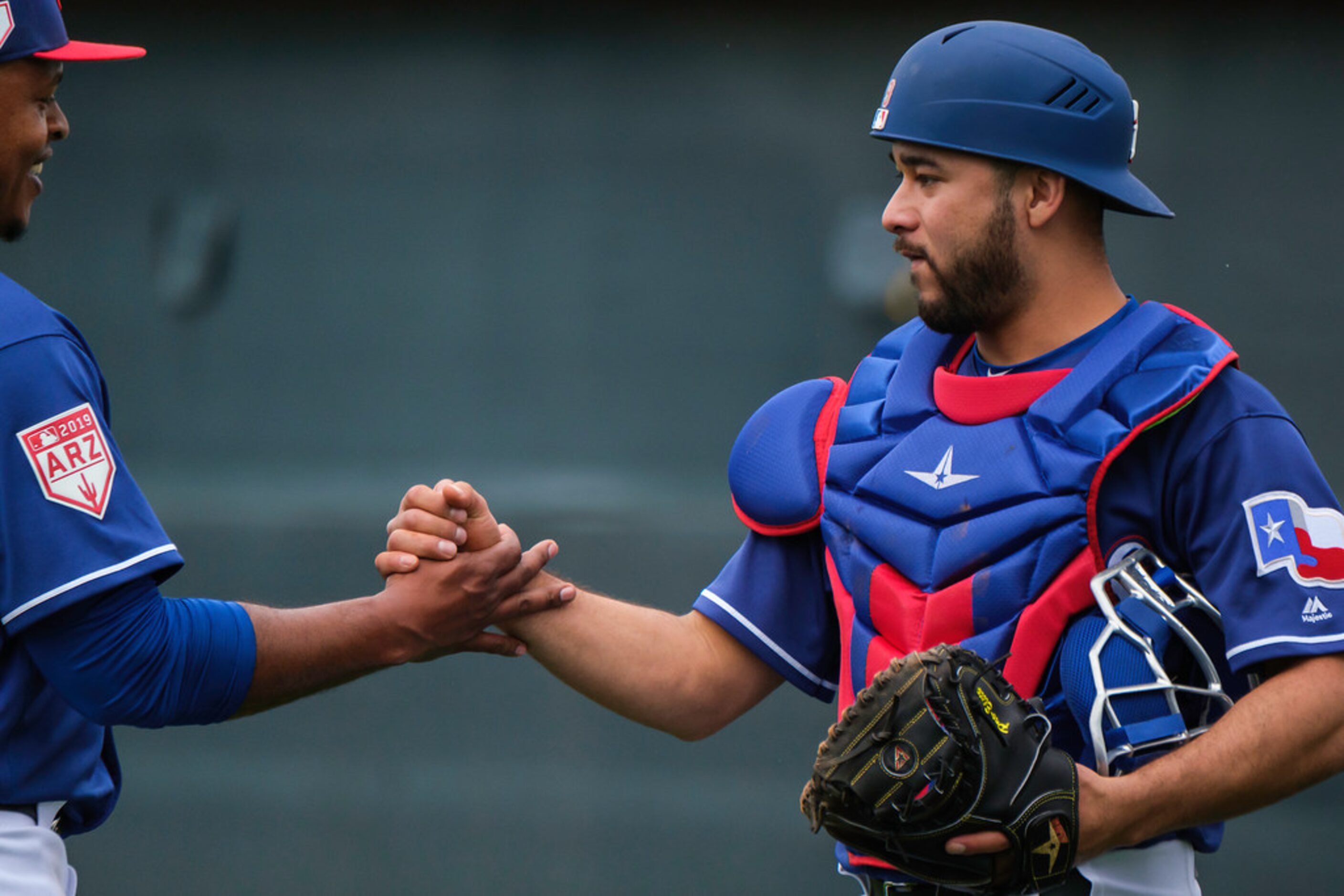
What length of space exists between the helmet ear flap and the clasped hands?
0.97 metres

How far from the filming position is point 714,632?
2607 millimetres

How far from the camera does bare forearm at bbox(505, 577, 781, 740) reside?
2553 millimetres

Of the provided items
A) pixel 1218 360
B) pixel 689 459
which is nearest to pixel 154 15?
pixel 689 459

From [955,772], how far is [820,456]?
0.69 m

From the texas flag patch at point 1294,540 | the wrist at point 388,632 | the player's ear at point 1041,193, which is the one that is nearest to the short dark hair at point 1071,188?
the player's ear at point 1041,193

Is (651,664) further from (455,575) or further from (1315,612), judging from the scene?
(1315,612)

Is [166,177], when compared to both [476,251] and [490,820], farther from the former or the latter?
[490,820]

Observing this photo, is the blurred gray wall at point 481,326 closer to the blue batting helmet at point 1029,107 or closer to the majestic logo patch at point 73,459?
the blue batting helmet at point 1029,107

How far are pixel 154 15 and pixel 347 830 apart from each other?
105 inches

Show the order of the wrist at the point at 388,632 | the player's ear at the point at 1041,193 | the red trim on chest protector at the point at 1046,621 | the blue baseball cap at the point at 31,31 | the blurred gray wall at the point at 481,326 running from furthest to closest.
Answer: the blurred gray wall at the point at 481,326, the wrist at the point at 388,632, the player's ear at the point at 1041,193, the blue baseball cap at the point at 31,31, the red trim on chest protector at the point at 1046,621

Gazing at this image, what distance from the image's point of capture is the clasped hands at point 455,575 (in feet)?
8.17

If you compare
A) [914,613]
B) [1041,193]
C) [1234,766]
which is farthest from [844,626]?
[1041,193]

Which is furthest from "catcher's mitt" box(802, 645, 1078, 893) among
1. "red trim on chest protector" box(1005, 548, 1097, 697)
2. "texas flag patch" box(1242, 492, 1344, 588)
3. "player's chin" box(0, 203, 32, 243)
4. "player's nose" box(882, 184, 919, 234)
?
"player's chin" box(0, 203, 32, 243)

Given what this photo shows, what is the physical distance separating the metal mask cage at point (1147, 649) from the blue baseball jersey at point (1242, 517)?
34mm
